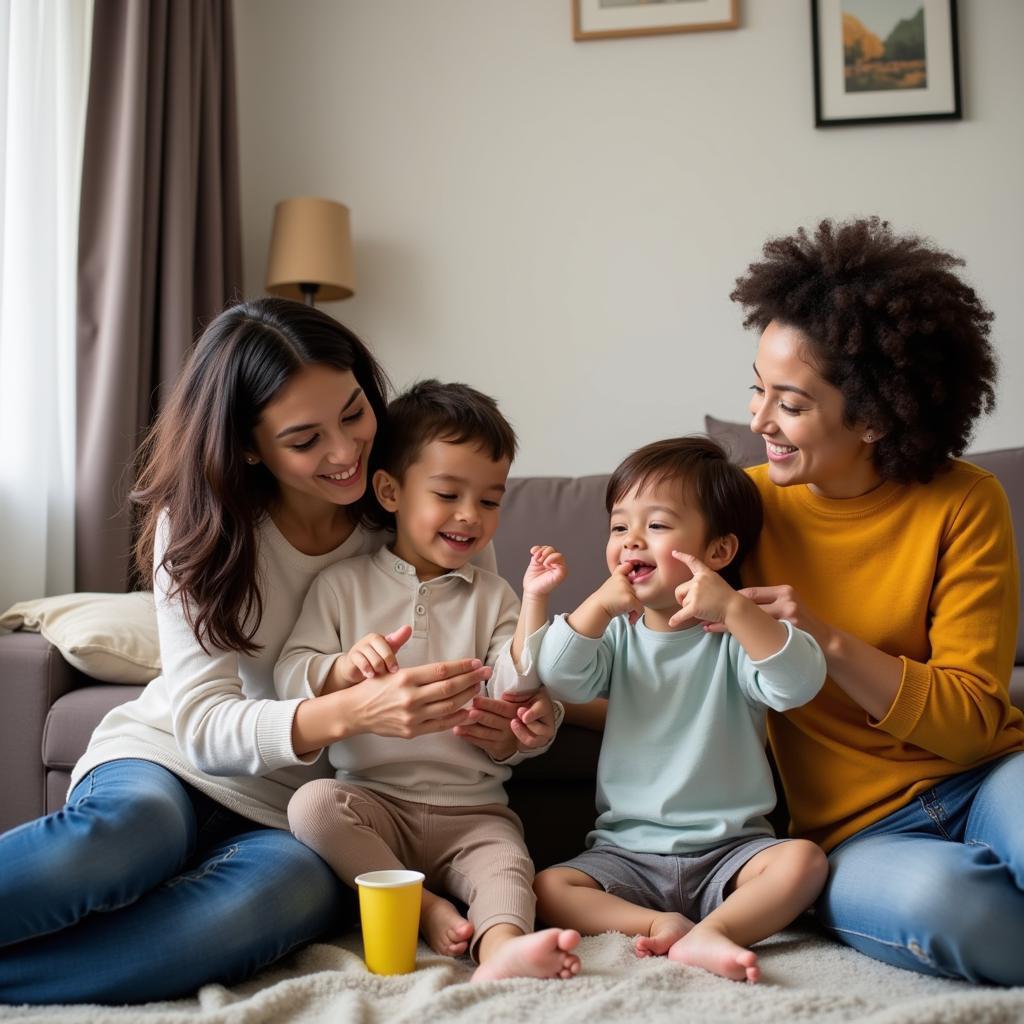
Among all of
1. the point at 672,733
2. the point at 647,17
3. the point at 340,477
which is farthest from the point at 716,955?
the point at 647,17

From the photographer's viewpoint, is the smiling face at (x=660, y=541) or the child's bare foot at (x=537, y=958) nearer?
the child's bare foot at (x=537, y=958)

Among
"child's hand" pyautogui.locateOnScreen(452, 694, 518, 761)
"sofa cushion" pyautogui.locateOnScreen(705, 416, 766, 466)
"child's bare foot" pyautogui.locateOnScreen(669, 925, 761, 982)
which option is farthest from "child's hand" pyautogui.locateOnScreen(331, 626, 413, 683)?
"sofa cushion" pyautogui.locateOnScreen(705, 416, 766, 466)

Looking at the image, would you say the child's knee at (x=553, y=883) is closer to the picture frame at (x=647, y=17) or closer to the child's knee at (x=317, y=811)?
the child's knee at (x=317, y=811)

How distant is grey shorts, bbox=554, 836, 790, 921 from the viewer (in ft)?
4.73

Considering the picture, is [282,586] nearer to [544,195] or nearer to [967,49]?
[544,195]

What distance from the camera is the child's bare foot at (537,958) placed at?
4.01 ft

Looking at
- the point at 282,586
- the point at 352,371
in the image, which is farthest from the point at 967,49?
the point at 282,586

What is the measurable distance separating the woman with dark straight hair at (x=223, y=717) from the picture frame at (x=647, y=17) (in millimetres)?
2013

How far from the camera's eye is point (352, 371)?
1.64 m

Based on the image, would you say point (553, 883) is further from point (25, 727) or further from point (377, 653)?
point (25, 727)

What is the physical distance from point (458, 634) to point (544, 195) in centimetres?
205

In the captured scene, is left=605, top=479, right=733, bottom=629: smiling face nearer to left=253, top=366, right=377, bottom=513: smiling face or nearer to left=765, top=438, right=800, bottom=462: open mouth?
left=765, top=438, right=800, bottom=462: open mouth

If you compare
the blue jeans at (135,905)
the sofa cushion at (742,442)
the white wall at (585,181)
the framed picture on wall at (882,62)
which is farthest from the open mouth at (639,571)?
the framed picture on wall at (882,62)

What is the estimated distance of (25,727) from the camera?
1.97 metres
